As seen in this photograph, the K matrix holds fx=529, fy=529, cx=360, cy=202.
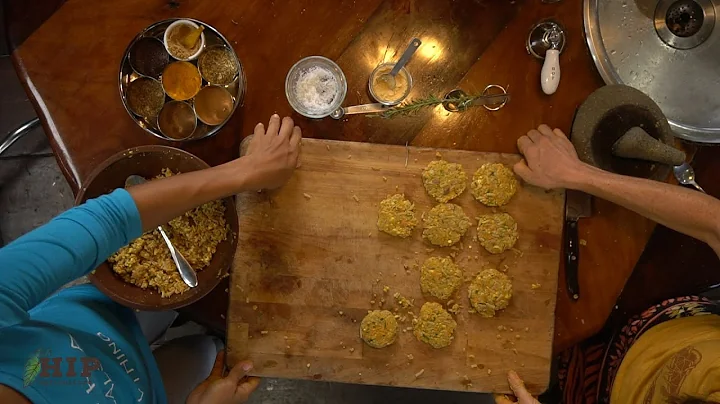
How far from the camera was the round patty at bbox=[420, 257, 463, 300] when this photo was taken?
148 cm

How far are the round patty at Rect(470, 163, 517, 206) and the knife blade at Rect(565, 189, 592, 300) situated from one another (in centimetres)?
18

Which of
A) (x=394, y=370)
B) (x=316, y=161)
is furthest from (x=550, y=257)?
(x=316, y=161)

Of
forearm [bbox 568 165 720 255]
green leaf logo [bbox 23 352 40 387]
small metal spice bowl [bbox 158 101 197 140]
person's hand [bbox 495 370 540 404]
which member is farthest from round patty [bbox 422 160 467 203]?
green leaf logo [bbox 23 352 40 387]

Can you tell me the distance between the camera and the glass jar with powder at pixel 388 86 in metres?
1.47

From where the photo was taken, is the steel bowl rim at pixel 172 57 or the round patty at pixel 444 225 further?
the round patty at pixel 444 225

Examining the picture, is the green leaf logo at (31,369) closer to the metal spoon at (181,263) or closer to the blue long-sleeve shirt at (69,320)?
the blue long-sleeve shirt at (69,320)

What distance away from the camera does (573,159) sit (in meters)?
1.46

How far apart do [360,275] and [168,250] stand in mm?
517

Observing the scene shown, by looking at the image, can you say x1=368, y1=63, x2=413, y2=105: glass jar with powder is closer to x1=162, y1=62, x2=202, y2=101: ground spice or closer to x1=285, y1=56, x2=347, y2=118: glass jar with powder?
x1=285, y1=56, x2=347, y2=118: glass jar with powder

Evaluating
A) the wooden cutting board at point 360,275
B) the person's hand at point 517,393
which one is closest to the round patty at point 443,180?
the wooden cutting board at point 360,275

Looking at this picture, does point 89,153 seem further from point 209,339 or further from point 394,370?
point 394,370

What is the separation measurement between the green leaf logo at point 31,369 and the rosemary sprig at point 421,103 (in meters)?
1.00

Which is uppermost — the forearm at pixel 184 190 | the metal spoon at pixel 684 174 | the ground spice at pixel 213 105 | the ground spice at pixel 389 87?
the metal spoon at pixel 684 174

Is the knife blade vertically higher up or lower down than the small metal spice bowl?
higher up
